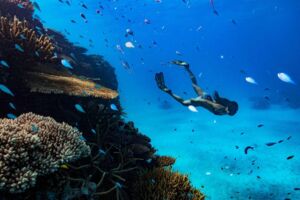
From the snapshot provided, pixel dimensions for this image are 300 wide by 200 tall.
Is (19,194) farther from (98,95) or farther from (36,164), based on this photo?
(98,95)

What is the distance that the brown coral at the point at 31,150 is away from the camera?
13.0ft

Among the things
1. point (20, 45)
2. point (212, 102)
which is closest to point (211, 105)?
point (212, 102)

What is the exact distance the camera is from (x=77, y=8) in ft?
195

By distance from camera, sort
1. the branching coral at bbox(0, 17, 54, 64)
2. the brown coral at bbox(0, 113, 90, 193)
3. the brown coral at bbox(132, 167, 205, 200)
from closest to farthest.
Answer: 1. the brown coral at bbox(0, 113, 90, 193)
2. the brown coral at bbox(132, 167, 205, 200)
3. the branching coral at bbox(0, 17, 54, 64)

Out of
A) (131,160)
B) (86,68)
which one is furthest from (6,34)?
(86,68)

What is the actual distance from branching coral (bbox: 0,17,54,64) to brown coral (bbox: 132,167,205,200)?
4266mm

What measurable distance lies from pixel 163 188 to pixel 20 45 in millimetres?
5070

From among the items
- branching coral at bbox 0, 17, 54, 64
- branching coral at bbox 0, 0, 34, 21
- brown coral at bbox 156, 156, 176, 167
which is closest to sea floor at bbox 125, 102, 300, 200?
brown coral at bbox 156, 156, 176, 167

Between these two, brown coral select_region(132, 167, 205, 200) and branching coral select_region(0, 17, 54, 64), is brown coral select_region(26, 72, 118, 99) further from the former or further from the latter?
brown coral select_region(132, 167, 205, 200)

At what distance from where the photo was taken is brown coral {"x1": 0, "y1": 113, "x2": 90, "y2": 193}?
397 centimetres

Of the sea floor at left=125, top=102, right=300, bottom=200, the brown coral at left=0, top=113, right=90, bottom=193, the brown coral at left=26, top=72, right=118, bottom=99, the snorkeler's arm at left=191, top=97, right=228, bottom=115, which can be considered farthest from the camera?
the sea floor at left=125, top=102, right=300, bottom=200

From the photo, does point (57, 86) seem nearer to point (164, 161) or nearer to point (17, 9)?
point (164, 161)

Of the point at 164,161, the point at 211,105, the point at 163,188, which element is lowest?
the point at 163,188

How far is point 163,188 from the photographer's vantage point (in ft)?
21.0
